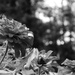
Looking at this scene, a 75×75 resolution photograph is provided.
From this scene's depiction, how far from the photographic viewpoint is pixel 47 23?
9.45 m

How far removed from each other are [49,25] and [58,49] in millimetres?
1438

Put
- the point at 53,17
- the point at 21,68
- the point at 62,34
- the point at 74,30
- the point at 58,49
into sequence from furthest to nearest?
the point at 74,30
the point at 53,17
the point at 62,34
the point at 58,49
the point at 21,68

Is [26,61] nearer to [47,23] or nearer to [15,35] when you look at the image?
[15,35]

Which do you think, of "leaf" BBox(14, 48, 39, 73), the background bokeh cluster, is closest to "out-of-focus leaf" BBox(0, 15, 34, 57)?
"leaf" BBox(14, 48, 39, 73)

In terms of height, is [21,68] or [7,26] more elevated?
[7,26]

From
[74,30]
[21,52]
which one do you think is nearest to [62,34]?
[74,30]

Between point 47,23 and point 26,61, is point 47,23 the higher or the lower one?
the higher one

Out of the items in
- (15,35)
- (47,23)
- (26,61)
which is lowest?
(26,61)

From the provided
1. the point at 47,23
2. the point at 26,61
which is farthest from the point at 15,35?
the point at 47,23

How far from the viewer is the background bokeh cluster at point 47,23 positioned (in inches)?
332

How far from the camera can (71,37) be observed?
9.29m

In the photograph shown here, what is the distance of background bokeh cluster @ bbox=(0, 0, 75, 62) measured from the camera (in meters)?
8.43

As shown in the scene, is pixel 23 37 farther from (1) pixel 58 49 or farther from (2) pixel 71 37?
(2) pixel 71 37

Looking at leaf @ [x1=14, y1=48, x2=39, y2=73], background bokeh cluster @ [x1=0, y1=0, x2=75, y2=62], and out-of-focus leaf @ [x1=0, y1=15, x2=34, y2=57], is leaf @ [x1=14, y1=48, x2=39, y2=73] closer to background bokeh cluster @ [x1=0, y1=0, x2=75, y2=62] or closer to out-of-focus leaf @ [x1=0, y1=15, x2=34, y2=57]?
out-of-focus leaf @ [x1=0, y1=15, x2=34, y2=57]
